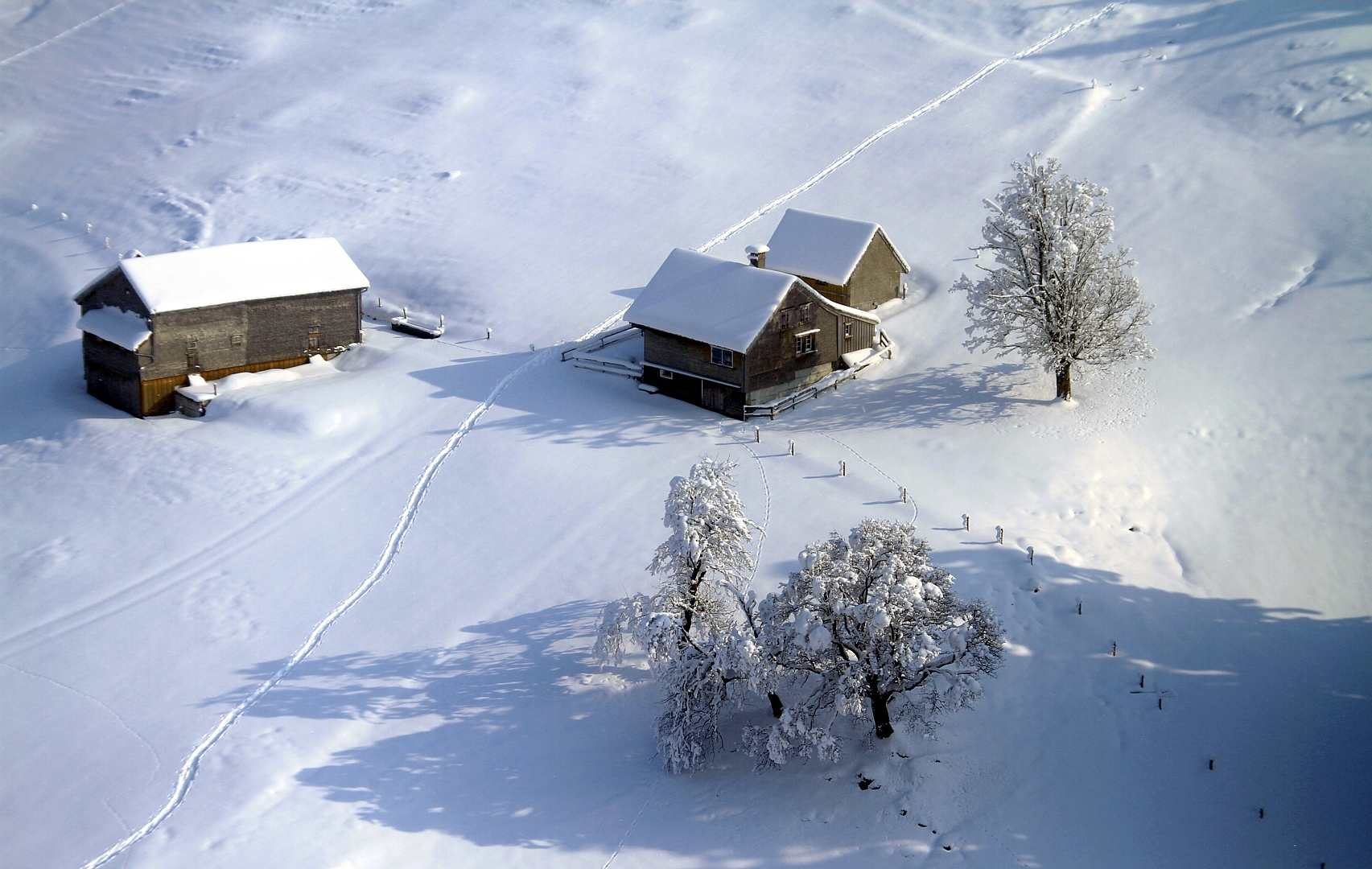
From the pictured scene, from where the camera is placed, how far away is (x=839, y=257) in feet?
164

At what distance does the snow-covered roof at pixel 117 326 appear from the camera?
45031 millimetres

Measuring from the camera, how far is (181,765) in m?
29.4

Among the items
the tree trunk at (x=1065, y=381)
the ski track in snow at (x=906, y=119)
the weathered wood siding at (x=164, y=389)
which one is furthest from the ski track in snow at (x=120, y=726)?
the ski track in snow at (x=906, y=119)

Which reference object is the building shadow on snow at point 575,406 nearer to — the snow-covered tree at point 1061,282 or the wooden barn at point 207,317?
the wooden barn at point 207,317

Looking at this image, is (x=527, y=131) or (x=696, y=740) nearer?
(x=696, y=740)

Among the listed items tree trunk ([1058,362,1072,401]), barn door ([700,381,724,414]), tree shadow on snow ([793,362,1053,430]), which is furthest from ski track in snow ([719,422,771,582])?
tree trunk ([1058,362,1072,401])

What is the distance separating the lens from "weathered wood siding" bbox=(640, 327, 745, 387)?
143ft

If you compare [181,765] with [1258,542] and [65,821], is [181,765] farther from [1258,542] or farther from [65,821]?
[1258,542]

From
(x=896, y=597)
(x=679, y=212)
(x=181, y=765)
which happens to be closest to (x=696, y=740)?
(x=896, y=597)

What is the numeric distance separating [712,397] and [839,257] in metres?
9.70

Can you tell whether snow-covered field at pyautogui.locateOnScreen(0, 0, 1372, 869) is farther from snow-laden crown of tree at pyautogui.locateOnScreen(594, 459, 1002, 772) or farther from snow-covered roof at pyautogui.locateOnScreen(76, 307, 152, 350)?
snow-covered roof at pyautogui.locateOnScreen(76, 307, 152, 350)

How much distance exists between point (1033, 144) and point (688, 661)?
43.8m

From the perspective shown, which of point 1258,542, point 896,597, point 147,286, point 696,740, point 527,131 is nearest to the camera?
point 896,597

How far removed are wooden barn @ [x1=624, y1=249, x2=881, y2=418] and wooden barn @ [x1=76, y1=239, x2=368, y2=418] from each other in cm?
1316
